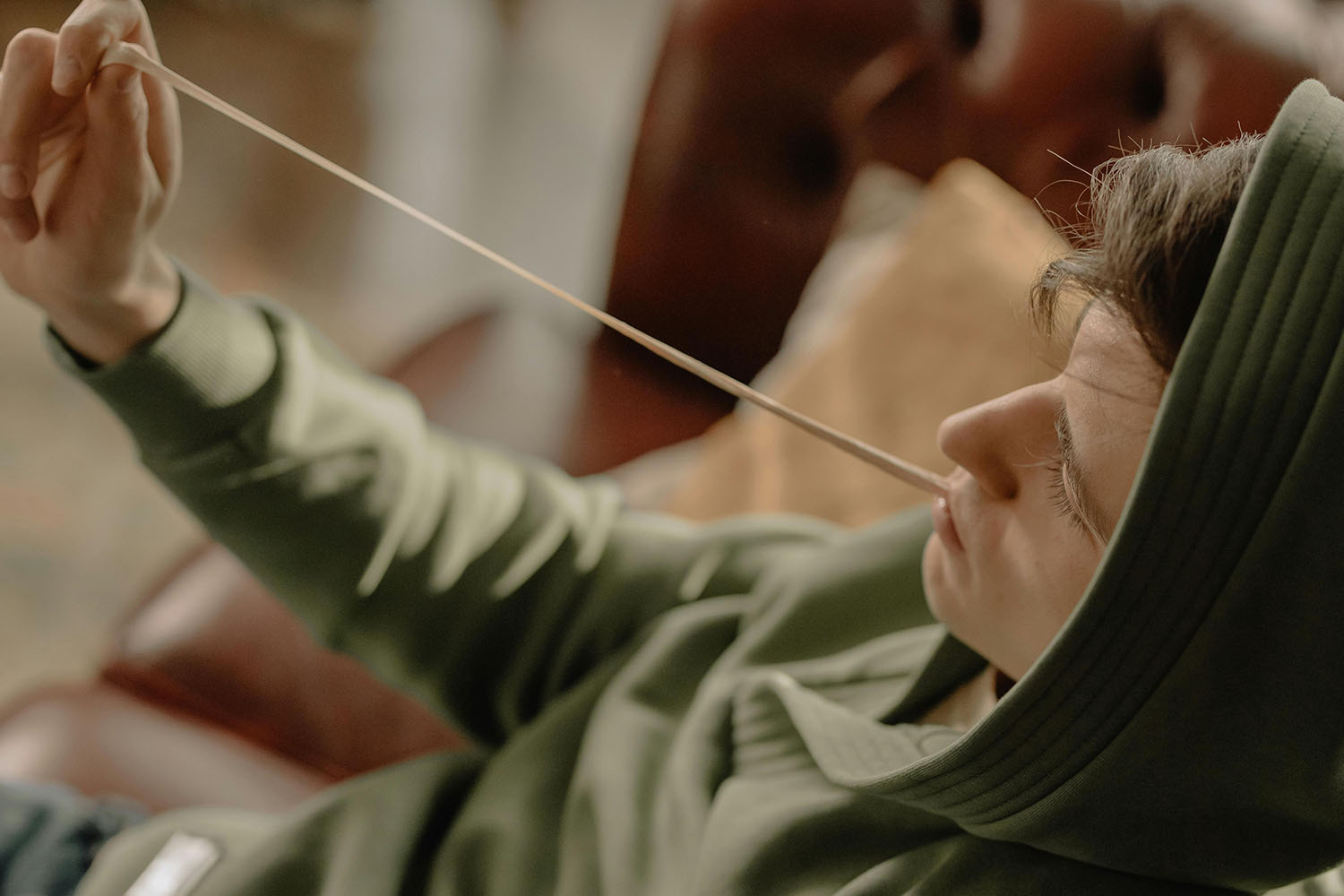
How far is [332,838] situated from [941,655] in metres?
0.31

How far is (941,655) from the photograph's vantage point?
0.48 m

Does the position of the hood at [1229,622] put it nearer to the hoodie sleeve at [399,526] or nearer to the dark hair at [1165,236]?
the dark hair at [1165,236]

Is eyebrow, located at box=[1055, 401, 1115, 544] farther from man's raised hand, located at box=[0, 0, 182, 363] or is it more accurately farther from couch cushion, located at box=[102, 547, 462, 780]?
couch cushion, located at box=[102, 547, 462, 780]

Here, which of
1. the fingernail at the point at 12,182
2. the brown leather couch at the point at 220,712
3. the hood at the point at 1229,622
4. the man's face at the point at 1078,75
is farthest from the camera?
the man's face at the point at 1078,75

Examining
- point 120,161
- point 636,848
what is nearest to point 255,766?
point 636,848

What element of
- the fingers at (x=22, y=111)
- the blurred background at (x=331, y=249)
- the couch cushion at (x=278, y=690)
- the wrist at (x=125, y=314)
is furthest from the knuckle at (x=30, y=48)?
the couch cushion at (x=278, y=690)

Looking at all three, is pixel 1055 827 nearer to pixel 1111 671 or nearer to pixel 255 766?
pixel 1111 671

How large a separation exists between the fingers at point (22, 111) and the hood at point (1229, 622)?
1.29 ft

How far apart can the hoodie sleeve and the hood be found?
0.28 metres

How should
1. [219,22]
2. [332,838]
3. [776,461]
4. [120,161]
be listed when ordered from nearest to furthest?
[120,161], [332,838], [219,22], [776,461]

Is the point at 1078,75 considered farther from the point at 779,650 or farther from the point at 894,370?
the point at 779,650

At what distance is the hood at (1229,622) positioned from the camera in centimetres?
29

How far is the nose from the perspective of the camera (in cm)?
37

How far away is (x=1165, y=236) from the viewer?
1.05 feet
